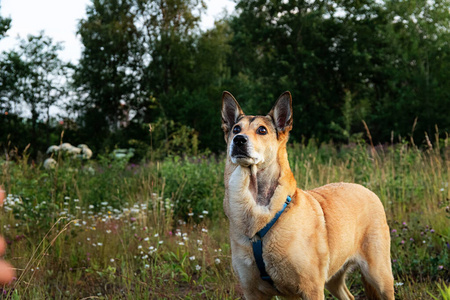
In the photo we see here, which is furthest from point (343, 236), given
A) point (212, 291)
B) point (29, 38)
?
point (29, 38)

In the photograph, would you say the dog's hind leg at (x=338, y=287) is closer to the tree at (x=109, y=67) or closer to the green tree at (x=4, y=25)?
the green tree at (x=4, y=25)

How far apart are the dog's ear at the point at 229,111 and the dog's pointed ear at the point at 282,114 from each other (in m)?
0.26

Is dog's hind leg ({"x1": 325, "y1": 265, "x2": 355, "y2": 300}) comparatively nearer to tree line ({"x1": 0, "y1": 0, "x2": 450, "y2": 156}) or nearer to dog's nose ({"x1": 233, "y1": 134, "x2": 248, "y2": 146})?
dog's nose ({"x1": 233, "y1": 134, "x2": 248, "y2": 146})

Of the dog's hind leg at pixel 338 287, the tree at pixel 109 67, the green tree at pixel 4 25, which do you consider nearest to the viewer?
the dog's hind leg at pixel 338 287

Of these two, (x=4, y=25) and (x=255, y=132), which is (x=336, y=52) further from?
(x=255, y=132)

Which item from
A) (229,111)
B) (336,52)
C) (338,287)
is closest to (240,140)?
(229,111)

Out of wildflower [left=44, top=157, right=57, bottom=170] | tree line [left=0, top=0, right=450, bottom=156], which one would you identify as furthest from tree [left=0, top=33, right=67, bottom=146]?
wildflower [left=44, top=157, right=57, bottom=170]

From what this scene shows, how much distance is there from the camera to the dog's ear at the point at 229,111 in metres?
3.27

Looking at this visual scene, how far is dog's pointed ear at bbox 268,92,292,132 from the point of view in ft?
10.4

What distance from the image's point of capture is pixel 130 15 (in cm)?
2789

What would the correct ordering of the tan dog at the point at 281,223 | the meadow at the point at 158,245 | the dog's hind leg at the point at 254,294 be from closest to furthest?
the tan dog at the point at 281,223, the dog's hind leg at the point at 254,294, the meadow at the point at 158,245

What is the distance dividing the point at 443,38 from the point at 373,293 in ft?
59.6

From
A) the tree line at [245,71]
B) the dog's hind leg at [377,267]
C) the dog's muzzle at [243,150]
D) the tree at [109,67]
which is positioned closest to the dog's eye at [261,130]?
the dog's muzzle at [243,150]

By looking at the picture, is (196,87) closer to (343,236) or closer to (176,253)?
(176,253)
